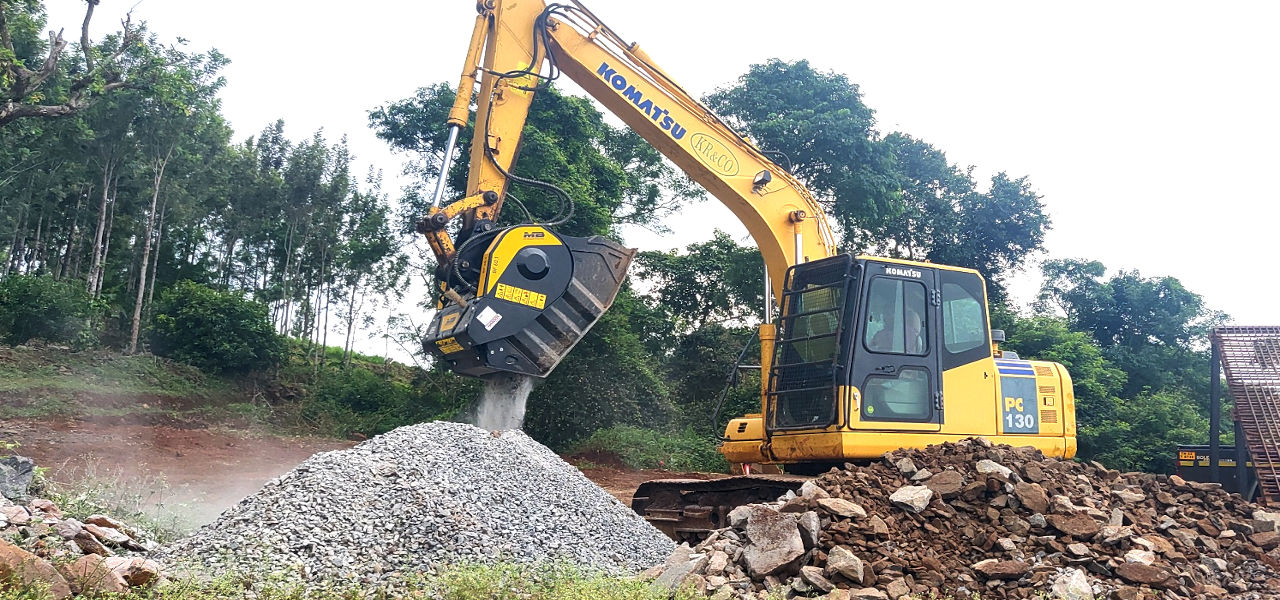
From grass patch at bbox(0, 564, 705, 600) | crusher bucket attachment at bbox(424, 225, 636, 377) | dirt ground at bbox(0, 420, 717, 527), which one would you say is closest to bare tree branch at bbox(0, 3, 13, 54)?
dirt ground at bbox(0, 420, 717, 527)

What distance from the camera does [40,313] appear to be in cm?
2073

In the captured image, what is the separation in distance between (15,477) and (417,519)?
3298 mm

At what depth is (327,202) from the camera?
27.8 metres

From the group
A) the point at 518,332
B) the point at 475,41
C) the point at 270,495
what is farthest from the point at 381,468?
the point at 475,41

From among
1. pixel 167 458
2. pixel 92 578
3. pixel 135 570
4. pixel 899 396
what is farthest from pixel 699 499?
pixel 167 458

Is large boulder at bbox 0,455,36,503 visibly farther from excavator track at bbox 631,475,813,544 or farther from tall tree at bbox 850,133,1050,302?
tall tree at bbox 850,133,1050,302

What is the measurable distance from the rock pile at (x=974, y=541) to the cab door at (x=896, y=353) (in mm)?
497

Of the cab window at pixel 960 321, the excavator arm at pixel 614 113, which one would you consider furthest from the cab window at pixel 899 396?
the excavator arm at pixel 614 113

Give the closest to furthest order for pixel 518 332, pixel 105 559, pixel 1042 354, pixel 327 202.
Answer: pixel 105 559 → pixel 518 332 → pixel 1042 354 → pixel 327 202

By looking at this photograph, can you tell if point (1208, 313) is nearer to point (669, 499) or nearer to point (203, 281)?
point (669, 499)

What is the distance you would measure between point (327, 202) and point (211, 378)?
7.56 m

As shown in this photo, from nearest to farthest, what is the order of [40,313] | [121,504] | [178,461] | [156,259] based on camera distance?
[121,504] < [178,461] < [40,313] < [156,259]

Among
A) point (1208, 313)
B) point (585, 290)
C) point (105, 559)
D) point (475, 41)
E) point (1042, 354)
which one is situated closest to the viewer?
point (105, 559)

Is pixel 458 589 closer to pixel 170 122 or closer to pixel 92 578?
pixel 92 578
